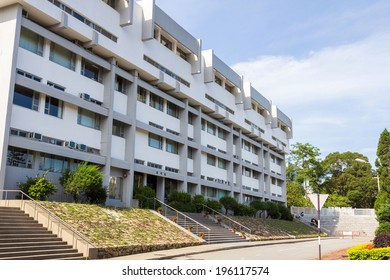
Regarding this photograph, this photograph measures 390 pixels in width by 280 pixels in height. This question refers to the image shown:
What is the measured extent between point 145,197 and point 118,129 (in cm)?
599

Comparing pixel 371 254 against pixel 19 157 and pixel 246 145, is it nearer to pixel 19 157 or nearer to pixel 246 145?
pixel 19 157

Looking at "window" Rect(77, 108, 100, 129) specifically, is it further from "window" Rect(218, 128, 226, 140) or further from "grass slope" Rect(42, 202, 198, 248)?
"window" Rect(218, 128, 226, 140)

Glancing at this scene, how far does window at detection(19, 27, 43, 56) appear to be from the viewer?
24.8 m

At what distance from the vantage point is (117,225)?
77.4 ft

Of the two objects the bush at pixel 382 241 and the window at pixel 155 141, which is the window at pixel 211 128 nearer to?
the window at pixel 155 141

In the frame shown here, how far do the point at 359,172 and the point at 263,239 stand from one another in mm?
61328

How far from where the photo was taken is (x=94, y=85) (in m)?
30.2

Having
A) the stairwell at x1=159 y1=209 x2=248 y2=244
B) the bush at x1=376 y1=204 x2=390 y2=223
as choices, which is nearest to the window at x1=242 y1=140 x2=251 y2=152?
the stairwell at x1=159 y1=209 x2=248 y2=244

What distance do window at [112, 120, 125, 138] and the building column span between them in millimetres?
10281

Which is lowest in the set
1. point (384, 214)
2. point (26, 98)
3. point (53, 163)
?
point (384, 214)

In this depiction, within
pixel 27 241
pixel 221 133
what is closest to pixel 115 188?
pixel 27 241

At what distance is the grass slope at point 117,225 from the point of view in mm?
20562

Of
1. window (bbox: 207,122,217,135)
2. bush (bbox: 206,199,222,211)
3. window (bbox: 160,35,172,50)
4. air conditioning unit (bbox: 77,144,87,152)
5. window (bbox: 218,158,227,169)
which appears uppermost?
window (bbox: 160,35,172,50)

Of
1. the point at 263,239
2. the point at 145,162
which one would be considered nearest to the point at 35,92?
the point at 145,162
